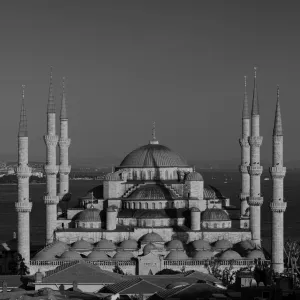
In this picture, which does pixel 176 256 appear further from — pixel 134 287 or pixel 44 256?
pixel 134 287

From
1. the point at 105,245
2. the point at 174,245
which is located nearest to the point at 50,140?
the point at 105,245

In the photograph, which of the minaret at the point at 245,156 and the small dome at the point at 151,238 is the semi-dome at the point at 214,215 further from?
the minaret at the point at 245,156

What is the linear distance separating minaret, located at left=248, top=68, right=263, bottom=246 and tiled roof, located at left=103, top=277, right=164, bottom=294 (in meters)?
16.4

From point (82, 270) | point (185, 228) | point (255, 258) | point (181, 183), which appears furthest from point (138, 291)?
point (181, 183)

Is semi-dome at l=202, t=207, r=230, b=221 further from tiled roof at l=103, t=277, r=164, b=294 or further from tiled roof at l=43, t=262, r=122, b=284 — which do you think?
tiled roof at l=103, t=277, r=164, b=294

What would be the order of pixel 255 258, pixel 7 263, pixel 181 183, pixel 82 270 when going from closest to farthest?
pixel 82 270
pixel 255 258
pixel 7 263
pixel 181 183

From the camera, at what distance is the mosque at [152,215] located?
51250 millimetres

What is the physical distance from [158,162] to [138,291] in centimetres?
2274

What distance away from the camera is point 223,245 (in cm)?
5322

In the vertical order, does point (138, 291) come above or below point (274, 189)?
below

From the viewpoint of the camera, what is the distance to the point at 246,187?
6181 centimetres

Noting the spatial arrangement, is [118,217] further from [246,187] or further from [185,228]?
[246,187]

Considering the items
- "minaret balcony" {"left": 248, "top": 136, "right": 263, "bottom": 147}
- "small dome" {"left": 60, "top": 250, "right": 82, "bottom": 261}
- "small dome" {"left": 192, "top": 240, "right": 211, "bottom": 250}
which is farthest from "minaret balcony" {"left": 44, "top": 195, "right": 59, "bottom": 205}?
"minaret balcony" {"left": 248, "top": 136, "right": 263, "bottom": 147}

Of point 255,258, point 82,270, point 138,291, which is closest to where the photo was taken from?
point 138,291
